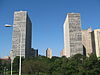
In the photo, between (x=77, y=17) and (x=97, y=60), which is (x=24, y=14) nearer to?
(x=77, y=17)

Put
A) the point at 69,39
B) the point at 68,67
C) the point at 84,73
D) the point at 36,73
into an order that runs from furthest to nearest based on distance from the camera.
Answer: the point at 69,39 < the point at 36,73 < the point at 68,67 < the point at 84,73

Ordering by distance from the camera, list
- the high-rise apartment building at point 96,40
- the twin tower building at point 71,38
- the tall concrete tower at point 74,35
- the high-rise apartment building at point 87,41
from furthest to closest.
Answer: the high-rise apartment building at point 87,41 < the high-rise apartment building at point 96,40 < the tall concrete tower at point 74,35 < the twin tower building at point 71,38

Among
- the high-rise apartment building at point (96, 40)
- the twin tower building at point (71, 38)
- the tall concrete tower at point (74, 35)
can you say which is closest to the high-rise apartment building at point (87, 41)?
the twin tower building at point (71, 38)

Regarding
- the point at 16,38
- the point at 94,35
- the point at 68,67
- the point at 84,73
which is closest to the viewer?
the point at 84,73

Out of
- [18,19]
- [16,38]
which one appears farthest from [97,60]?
[18,19]

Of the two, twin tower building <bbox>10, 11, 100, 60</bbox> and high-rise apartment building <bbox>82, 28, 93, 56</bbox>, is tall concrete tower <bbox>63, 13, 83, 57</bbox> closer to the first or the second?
twin tower building <bbox>10, 11, 100, 60</bbox>

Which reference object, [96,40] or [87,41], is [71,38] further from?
[87,41]

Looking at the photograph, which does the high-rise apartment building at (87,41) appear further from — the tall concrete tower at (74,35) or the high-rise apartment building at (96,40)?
the tall concrete tower at (74,35)

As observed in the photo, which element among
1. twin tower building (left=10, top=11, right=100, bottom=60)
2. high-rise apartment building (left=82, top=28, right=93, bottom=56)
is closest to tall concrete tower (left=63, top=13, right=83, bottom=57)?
twin tower building (left=10, top=11, right=100, bottom=60)

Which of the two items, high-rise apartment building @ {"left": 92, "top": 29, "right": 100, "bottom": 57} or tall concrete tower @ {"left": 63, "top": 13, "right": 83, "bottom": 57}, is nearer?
tall concrete tower @ {"left": 63, "top": 13, "right": 83, "bottom": 57}

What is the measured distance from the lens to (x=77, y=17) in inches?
5787

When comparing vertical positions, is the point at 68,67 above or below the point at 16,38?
below

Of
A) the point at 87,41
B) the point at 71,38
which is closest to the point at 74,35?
the point at 71,38

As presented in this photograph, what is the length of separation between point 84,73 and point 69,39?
11485 cm
